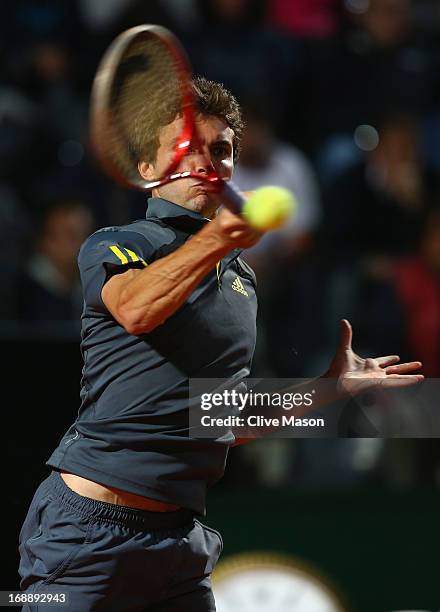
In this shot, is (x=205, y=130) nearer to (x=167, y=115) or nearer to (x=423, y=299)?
(x=167, y=115)

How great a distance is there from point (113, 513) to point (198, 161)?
1.03m

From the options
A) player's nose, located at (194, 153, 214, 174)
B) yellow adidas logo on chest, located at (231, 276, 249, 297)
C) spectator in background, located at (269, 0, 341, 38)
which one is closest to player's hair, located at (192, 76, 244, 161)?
player's nose, located at (194, 153, 214, 174)

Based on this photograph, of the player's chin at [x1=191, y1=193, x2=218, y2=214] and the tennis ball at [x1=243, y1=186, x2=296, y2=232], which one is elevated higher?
the player's chin at [x1=191, y1=193, x2=218, y2=214]

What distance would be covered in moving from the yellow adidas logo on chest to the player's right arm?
0.56m

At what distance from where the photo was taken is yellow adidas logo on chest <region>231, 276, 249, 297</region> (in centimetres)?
341

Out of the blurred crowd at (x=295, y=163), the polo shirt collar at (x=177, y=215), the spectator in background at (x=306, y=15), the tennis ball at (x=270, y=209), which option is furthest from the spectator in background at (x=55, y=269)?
the tennis ball at (x=270, y=209)

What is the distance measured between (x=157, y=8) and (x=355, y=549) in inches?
164

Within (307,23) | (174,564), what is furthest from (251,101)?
(174,564)

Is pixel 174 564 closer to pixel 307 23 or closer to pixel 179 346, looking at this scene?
pixel 179 346

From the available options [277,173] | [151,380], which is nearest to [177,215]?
[151,380]

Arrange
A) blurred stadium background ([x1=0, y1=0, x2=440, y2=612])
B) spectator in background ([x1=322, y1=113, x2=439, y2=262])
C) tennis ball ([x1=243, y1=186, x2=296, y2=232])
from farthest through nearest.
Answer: spectator in background ([x1=322, y1=113, x2=439, y2=262]) < blurred stadium background ([x1=0, y1=0, x2=440, y2=612]) < tennis ball ([x1=243, y1=186, x2=296, y2=232])

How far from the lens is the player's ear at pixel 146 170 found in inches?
130

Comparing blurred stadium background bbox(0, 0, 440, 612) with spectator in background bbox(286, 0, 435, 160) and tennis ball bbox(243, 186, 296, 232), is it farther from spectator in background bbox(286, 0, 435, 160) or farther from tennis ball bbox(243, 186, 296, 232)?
tennis ball bbox(243, 186, 296, 232)

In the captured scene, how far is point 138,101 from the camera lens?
3.35 meters
